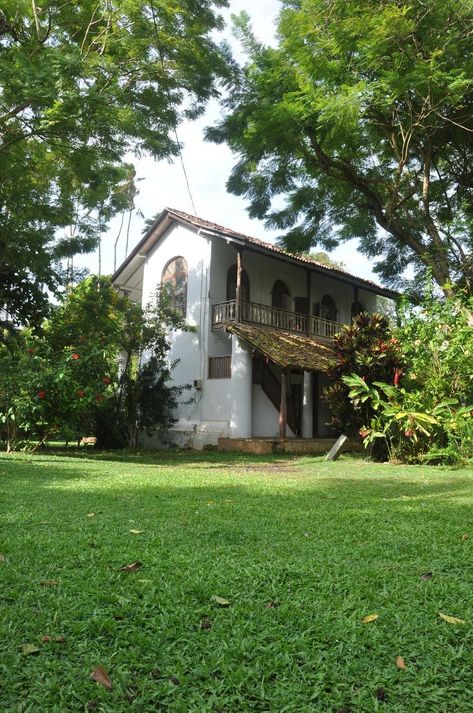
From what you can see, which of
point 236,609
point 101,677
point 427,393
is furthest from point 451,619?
point 427,393

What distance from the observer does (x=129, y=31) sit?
949 cm

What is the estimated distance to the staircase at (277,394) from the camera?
16.8 metres

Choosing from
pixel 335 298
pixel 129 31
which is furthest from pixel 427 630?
pixel 335 298

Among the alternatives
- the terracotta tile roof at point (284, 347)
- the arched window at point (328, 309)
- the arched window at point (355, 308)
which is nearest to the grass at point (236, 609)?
the terracotta tile roof at point (284, 347)

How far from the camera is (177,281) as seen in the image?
17.7 metres

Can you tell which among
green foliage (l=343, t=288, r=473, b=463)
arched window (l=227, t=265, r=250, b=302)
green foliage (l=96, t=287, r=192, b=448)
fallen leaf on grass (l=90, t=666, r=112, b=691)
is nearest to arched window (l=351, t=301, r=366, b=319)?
arched window (l=227, t=265, r=250, b=302)

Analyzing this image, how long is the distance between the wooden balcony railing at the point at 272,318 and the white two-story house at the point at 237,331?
3 centimetres

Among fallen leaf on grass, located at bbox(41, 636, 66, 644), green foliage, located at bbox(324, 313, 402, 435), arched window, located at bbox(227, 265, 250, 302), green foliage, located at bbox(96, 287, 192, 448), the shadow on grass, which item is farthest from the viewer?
arched window, located at bbox(227, 265, 250, 302)

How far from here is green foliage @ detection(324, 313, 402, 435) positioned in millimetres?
10000

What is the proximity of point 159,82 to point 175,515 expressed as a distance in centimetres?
906

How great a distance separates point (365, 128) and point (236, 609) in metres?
12.8

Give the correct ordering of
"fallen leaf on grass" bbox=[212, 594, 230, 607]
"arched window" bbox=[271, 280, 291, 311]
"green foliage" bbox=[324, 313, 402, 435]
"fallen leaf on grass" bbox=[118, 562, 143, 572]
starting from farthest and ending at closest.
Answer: "arched window" bbox=[271, 280, 291, 311] < "green foliage" bbox=[324, 313, 402, 435] < "fallen leaf on grass" bbox=[118, 562, 143, 572] < "fallen leaf on grass" bbox=[212, 594, 230, 607]

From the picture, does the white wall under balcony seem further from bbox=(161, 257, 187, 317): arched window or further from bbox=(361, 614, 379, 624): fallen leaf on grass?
bbox=(361, 614, 379, 624): fallen leaf on grass

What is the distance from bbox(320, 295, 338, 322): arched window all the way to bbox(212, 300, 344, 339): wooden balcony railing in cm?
94
